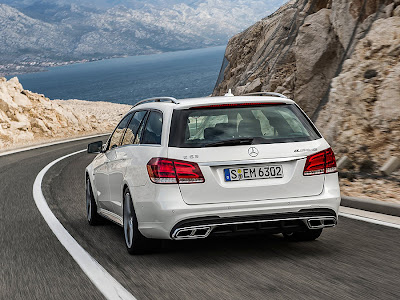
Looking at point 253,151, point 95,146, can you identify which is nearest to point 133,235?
point 253,151

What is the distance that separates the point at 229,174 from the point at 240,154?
0.66ft

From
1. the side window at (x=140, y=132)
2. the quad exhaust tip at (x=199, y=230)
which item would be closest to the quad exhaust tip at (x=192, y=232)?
the quad exhaust tip at (x=199, y=230)

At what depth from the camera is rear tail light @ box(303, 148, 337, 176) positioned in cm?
591

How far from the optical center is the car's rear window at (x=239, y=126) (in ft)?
19.4

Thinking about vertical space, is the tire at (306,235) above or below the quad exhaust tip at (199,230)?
below

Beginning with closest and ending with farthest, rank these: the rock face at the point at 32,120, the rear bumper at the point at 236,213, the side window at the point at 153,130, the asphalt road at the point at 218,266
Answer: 1. the asphalt road at the point at 218,266
2. the rear bumper at the point at 236,213
3. the side window at the point at 153,130
4. the rock face at the point at 32,120

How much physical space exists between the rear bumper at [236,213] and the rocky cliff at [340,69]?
5516mm

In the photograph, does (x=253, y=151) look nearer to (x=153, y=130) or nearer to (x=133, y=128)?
(x=153, y=130)

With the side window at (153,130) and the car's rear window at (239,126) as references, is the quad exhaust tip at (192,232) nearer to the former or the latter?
the car's rear window at (239,126)

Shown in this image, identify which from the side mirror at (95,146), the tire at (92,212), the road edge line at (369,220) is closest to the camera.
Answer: the road edge line at (369,220)

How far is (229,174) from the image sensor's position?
5.73 metres

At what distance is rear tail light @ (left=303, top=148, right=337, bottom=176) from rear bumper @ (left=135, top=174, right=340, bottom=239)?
0.13 meters

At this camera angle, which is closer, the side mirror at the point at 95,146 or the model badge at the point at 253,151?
the model badge at the point at 253,151

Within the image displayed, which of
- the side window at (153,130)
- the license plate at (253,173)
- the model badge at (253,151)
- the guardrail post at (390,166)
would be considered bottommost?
the guardrail post at (390,166)
